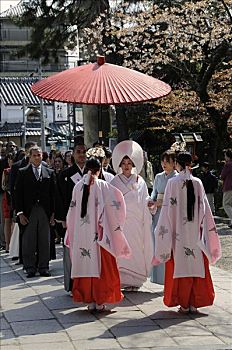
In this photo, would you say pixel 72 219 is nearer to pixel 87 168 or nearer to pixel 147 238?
pixel 87 168

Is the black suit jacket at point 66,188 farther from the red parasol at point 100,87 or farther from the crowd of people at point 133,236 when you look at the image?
the red parasol at point 100,87

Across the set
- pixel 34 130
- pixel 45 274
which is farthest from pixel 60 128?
pixel 45 274

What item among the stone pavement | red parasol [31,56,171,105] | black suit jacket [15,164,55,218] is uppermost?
red parasol [31,56,171,105]

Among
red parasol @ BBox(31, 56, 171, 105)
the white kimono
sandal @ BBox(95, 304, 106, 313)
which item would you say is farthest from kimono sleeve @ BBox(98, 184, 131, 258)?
red parasol @ BBox(31, 56, 171, 105)

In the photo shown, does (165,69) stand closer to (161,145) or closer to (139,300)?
(161,145)

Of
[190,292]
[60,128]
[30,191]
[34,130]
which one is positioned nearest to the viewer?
[190,292]

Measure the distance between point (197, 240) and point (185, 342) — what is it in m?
1.34

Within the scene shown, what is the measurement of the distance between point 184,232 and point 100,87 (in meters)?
2.22

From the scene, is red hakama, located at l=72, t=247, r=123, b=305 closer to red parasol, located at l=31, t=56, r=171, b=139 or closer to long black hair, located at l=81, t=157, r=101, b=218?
long black hair, located at l=81, t=157, r=101, b=218

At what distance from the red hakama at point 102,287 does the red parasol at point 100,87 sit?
202 centimetres

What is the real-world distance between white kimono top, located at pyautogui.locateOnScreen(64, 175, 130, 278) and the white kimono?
0.79m

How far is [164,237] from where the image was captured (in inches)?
286

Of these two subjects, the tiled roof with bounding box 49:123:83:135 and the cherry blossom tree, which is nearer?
the cherry blossom tree

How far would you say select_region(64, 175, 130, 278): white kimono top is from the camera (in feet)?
23.8
